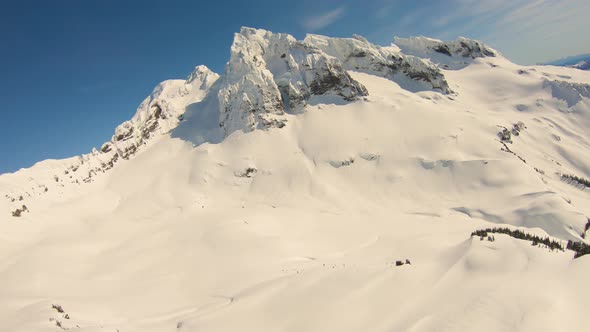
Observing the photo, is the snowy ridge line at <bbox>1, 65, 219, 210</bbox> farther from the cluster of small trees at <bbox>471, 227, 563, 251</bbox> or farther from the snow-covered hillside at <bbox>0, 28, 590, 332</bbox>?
the cluster of small trees at <bbox>471, 227, 563, 251</bbox>

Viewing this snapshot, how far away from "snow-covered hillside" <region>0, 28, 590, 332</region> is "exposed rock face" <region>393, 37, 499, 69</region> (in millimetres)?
22629

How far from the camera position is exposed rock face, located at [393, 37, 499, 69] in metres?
97.8

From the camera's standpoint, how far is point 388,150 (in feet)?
148

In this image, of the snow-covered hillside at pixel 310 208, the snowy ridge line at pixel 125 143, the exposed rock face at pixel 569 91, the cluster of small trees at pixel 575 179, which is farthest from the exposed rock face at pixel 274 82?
the exposed rock face at pixel 569 91

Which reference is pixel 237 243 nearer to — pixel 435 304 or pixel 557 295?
pixel 435 304

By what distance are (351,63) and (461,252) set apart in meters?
61.3

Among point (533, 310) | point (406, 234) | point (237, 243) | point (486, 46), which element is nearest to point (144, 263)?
point (237, 243)

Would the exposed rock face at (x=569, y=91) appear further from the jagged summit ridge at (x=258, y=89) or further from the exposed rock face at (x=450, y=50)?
the jagged summit ridge at (x=258, y=89)

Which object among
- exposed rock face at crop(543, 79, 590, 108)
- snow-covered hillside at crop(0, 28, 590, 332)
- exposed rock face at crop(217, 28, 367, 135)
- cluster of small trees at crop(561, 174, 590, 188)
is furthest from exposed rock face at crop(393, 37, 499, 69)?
cluster of small trees at crop(561, 174, 590, 188)

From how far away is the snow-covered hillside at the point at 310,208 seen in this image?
11.5 metres

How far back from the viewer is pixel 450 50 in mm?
99375

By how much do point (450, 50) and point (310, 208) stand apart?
3401 inches

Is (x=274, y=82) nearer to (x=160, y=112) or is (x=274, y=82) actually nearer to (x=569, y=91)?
(x=160, y=112)

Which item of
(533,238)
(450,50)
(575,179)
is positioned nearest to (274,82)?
(533,238)
